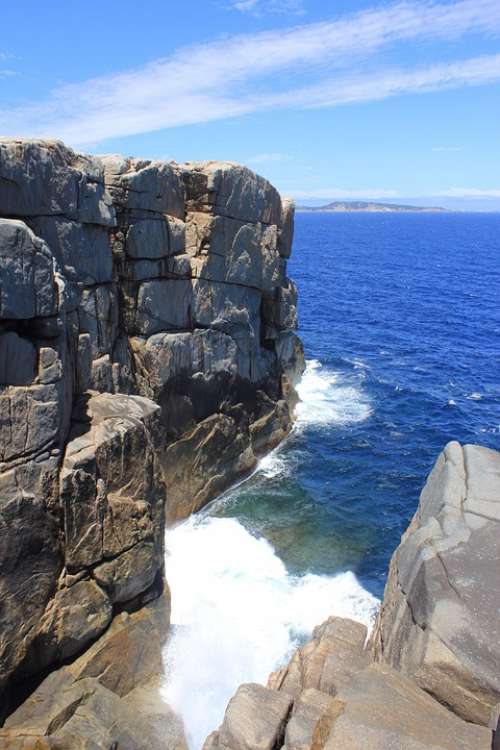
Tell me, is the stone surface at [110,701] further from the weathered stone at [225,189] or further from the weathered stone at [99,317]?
the weathered stone at [225,189]

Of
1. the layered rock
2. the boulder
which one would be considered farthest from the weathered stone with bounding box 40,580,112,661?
the boulder

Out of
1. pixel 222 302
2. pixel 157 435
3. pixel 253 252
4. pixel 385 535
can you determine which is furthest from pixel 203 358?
pixel 385 535

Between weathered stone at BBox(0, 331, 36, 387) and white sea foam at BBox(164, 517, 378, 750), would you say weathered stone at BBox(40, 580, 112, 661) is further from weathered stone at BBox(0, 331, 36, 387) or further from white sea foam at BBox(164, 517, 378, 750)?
weathered stone at BBox(0, 331, 36, 387)

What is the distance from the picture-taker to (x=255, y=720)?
53.3 ft

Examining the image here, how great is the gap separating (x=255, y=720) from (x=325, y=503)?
60.2 feet

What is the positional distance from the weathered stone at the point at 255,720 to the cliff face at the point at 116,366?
6.01m

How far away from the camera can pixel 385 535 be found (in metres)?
31.6

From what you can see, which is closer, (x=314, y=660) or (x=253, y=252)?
(x=314, y=660)

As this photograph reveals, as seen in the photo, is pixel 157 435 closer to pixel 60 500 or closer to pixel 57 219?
pixel 60 500

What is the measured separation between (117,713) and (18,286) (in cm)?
1334

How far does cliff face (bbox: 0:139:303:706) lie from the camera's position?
1873cm

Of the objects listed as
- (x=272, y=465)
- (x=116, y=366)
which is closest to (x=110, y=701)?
(x=116, y=366)

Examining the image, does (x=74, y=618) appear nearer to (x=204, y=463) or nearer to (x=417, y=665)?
(x=417, y=665)

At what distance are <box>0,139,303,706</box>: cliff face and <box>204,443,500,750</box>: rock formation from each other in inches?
258
